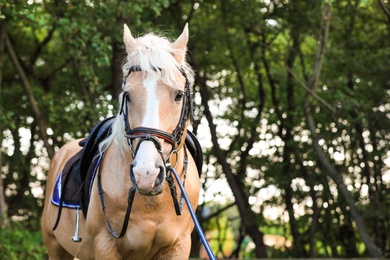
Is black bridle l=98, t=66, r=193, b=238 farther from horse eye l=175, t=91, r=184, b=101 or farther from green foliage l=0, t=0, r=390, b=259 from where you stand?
green foliage l=0, t=0, r=390, b=259

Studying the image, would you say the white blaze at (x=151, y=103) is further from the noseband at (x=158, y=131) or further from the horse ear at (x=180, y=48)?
the horse ear at (x=180, y=48)

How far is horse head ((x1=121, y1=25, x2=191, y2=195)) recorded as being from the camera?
16.2ft

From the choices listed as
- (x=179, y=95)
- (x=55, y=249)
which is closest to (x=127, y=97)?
(x=179, y=95)

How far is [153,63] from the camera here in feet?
17.4

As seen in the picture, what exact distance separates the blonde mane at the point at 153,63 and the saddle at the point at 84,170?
0.57 meters

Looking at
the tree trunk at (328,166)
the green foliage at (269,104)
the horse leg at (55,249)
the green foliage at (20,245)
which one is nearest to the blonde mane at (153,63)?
the horse leg at (55,249)

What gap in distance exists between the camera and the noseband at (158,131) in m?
5.06

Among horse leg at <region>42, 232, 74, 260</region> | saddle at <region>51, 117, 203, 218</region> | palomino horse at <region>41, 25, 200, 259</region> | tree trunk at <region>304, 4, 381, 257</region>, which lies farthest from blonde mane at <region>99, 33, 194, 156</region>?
tree trunk at <region>304, 4, 381, 257</region>

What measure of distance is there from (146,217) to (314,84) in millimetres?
11191

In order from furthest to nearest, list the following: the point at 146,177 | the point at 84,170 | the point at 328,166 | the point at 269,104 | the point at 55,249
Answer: the point at 269,104 → the point at 328,166 → the point at 55,249 → the point at 84,170 → the point at 146,177

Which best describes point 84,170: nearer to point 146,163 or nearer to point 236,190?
point 146,163

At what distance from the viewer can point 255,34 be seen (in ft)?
64.2

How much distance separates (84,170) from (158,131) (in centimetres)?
160

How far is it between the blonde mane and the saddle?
0.57 meters
